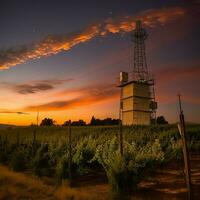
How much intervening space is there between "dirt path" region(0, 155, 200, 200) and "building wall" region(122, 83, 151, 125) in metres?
28.6

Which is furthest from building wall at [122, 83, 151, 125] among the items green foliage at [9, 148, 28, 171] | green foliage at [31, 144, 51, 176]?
green foliage at [31, 144, 51, 176]

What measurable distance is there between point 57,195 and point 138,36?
Result: 39.7 metres

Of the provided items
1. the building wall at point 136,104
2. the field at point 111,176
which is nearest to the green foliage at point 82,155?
the field at point 111,176

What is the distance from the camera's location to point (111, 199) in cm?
1047

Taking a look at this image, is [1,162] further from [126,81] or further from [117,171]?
[126,81]

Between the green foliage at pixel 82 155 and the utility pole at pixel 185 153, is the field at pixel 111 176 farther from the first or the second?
the utility pole at pixel 185 153

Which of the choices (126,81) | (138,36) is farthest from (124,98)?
(138,36)

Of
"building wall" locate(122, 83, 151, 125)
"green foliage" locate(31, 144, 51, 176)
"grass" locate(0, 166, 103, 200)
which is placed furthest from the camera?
"building wall" locate(122, 83, 151, 125)

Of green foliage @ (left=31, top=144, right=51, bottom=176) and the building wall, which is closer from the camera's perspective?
green foliage @ (left=31, top=144, right=51, bottom=176)

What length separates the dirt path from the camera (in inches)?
434

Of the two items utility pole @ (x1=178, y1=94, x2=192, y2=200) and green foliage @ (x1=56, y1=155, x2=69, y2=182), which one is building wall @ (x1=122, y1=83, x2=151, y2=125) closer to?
green foliage @ (x1=56, y1=155, x2=69, y2=182)

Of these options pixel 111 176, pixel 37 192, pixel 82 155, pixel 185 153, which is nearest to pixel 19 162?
pixel 82 155

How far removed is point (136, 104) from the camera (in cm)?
4484

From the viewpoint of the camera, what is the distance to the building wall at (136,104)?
4475 centimetres
